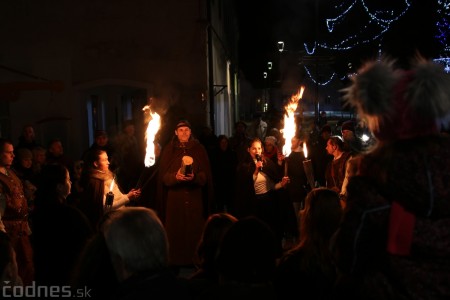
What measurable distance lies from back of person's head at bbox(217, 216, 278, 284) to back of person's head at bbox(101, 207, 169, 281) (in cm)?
33

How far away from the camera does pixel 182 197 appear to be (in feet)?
26.3

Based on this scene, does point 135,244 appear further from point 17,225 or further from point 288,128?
point 288,128

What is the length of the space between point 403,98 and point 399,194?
467mm

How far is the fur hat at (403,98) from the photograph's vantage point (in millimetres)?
2512

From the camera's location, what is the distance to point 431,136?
2.50m

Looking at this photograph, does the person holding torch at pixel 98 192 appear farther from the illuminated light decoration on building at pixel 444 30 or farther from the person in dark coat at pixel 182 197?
the illuminated light decoration on building at pixel 444 30

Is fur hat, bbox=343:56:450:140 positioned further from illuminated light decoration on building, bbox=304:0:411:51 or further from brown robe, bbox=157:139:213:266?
illuminated light decoration on building, bbox=304:0:411:51

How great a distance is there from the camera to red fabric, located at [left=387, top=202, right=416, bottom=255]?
237 cm

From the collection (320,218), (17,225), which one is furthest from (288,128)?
(320,218)

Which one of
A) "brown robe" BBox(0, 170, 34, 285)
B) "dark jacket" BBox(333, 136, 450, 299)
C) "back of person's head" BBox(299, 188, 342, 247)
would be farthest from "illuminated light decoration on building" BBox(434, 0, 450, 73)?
"dark jacket" BBox(333, 136, 450, 299)

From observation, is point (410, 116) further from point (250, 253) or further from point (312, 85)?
point (312, 85)

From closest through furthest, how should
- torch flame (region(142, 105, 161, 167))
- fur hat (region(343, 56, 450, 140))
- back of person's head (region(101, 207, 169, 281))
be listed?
fur hat (region(343, 56, 450, 140)), back of person's head (region(101, 207, 169, 281)), torch flame (region(142, 105, 161, 167))

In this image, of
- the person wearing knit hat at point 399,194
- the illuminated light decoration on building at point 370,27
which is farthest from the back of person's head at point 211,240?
the illuminated light decoration on building at point 370,27

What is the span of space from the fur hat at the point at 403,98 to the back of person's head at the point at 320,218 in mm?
1081
